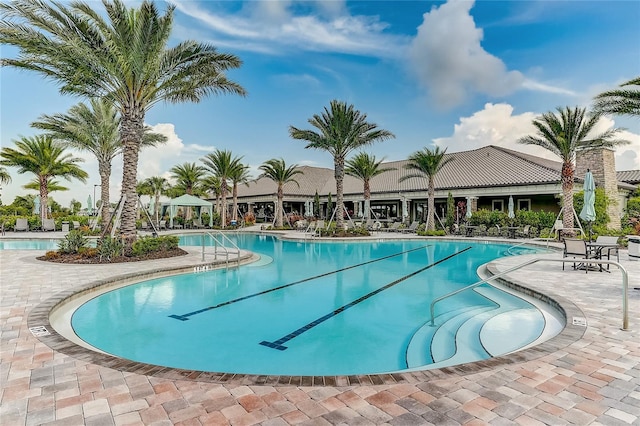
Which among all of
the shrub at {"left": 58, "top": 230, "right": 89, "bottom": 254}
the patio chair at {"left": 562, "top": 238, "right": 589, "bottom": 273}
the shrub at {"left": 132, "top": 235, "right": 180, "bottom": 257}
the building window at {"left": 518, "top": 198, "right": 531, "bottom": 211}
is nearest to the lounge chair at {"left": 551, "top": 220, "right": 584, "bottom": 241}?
the building window at {"left": 518, "top": 198, "right": 531, "bottom": 211}

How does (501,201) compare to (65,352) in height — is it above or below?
above

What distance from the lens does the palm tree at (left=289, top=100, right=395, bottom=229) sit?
22.7m

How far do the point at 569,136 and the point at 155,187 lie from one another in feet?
132

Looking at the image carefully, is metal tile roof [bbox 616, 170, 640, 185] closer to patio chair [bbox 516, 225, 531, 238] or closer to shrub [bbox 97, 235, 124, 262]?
patio chair [bbox 516, 225, 531, 238]

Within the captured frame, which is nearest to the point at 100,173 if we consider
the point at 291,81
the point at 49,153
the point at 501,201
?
the point at 49,153

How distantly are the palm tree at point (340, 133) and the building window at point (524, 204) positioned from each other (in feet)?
38.6

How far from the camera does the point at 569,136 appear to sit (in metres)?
18.5

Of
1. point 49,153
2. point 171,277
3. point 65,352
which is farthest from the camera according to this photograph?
point 49,153

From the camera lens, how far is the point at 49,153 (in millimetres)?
Answer: 28219

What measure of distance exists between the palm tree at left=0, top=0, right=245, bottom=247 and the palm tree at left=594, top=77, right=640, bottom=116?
13057 millimetres

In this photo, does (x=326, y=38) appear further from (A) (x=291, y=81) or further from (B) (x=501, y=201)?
(B) (x=501, y=201)

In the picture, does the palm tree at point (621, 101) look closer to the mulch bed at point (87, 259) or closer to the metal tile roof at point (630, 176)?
the mulch bed at point (87, 259)

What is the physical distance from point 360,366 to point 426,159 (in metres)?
22.3

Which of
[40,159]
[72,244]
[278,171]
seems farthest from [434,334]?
[40,159]
